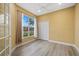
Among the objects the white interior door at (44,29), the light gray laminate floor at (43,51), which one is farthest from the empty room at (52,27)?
the light gray laminate floor at (43,51)

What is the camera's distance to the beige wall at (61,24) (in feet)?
12.6

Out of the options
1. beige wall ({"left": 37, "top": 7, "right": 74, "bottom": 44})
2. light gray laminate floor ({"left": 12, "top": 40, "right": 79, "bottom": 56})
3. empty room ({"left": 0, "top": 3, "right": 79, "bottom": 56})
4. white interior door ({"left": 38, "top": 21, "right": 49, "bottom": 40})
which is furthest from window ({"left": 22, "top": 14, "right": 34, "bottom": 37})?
beige wall ({"left": 37, "top": 7, "right": 74, "bottom": 44})

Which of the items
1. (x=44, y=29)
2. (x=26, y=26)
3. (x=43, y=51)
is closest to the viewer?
(x=43, y=51)

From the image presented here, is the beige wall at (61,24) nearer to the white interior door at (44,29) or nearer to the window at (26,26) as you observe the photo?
the white interior door at (44,29)

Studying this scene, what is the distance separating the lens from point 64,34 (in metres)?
4.05

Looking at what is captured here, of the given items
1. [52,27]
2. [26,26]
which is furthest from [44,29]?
[26,26]

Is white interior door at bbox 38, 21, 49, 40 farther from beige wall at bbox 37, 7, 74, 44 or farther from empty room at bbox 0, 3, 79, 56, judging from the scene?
beige wall at bbox 37, 7, 74, 44

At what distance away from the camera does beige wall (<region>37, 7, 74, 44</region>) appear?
384 centimetres

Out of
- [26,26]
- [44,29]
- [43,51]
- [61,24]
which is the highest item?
[61,24]

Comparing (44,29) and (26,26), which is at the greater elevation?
(26,26)

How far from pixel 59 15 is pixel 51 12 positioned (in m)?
0.43

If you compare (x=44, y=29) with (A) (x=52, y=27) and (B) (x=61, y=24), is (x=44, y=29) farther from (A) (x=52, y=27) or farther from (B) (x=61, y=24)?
(B) (x=61, y=24)

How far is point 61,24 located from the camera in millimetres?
4121

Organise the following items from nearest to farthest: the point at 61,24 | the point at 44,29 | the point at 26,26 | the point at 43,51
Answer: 1. the point at 43,51
2. the point at 26,26
3. the point at 61,24
4. the point at 44,29
